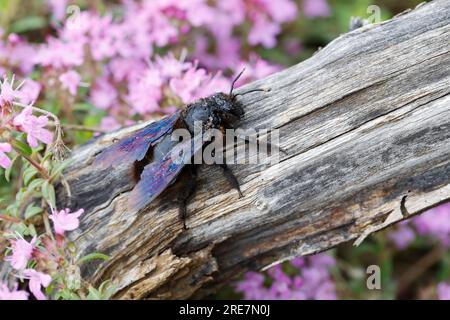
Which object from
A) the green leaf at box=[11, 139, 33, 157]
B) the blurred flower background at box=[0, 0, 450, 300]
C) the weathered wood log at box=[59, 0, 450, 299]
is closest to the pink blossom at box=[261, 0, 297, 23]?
the blurred flower background at box=[0, 0, 450, 300]

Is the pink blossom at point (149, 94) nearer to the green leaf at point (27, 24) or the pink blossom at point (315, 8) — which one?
the green leaf at point (27, 24)

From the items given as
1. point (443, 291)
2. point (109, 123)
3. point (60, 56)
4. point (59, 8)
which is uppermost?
point (59, 8)

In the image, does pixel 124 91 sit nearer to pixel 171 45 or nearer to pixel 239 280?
pixel 171 45

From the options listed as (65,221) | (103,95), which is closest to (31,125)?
(65,221)

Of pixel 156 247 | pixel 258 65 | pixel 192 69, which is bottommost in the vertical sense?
pixel 156 247

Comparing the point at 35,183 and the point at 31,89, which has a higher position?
the point at 31,89

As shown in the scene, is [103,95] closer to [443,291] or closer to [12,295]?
[12,295]

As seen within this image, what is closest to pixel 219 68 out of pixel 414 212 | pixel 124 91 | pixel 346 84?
pixel 124 91

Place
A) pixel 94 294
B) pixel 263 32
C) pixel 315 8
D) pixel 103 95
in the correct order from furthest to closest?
1. pixel 315 8
2. pixel 263 32
3. pixel 103 95
4. pixel 94 294
